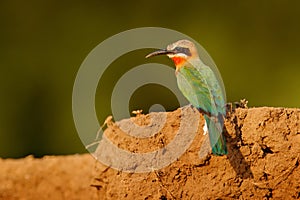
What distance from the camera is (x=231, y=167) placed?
4660mm

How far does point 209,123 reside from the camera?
4609 mm

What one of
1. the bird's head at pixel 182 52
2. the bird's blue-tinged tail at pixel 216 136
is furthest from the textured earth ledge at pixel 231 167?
the bird's head at pixel 182 52

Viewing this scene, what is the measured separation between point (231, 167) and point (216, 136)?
23 centimetres

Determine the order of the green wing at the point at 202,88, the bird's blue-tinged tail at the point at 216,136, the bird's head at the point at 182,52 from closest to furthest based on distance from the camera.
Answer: the bird's blue-tinged tail at the point at 216,136 → the green wing at the point at 202,88 → the bird's head at the point at 182,52

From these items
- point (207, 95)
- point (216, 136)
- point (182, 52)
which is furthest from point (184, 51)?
point (216, 136)

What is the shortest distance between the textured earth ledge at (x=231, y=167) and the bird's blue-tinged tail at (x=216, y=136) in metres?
0.09

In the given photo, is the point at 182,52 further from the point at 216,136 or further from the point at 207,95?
the point at 216,136

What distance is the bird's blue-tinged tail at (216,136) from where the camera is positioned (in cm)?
454

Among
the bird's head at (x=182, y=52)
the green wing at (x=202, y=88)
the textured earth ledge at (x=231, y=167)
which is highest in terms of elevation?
the bird's head at (x=182, y=52)

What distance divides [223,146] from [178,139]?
33 centimetres

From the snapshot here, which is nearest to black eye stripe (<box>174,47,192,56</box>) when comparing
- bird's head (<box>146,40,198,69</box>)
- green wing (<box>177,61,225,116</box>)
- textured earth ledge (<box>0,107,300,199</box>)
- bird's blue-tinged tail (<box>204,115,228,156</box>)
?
bird's head (<box>146,40,198,69</box>)

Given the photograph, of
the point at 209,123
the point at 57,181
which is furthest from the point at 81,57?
the point at 209,123

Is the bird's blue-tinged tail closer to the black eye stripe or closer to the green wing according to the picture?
the green wing

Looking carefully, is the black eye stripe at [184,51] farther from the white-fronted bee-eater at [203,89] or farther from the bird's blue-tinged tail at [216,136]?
the bird's blue-tinged tail at [216,136]
